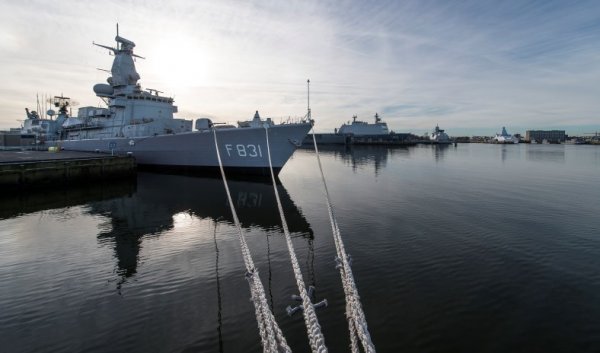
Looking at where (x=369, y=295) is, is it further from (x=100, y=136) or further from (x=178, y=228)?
(x=100, y=136)

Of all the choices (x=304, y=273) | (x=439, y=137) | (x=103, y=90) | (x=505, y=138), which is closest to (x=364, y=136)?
(x=439, y=137)

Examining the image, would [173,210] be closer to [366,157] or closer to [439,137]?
[366,157]

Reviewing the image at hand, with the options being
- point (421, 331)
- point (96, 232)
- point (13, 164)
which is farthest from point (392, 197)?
point (13, 164)

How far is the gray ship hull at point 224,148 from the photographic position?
22.2 metres

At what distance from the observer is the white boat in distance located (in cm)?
2256

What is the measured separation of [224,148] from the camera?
23469mm

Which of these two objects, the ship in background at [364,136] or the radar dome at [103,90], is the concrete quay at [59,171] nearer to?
the radar dome at [103,90]

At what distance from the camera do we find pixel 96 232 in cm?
1102

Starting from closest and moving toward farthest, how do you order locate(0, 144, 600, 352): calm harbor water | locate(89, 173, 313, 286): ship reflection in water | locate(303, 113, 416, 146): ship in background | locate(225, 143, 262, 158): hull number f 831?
locate(0, 144, 600, 352): calm harbor water
locate(89, 173, 313, 286): ship reflection in water
locate(225, 143, 262, 158): hull number f 831
locate(303, 113, 416, 146): ship in background

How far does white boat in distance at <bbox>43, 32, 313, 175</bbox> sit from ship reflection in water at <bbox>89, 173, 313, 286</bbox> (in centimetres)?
284

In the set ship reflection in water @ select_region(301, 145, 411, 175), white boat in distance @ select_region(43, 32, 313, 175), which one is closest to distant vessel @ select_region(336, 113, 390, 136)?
ship reflection in water @ select_region(301, 145, 411, 175)

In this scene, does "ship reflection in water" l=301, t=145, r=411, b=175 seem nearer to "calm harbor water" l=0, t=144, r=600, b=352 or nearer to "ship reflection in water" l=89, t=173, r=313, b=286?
"ship reflection in water" l=89, t=173, r=313, b=286

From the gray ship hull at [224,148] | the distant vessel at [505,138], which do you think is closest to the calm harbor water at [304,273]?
the gray ship hull at [224,148]

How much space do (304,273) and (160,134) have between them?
23.3m
